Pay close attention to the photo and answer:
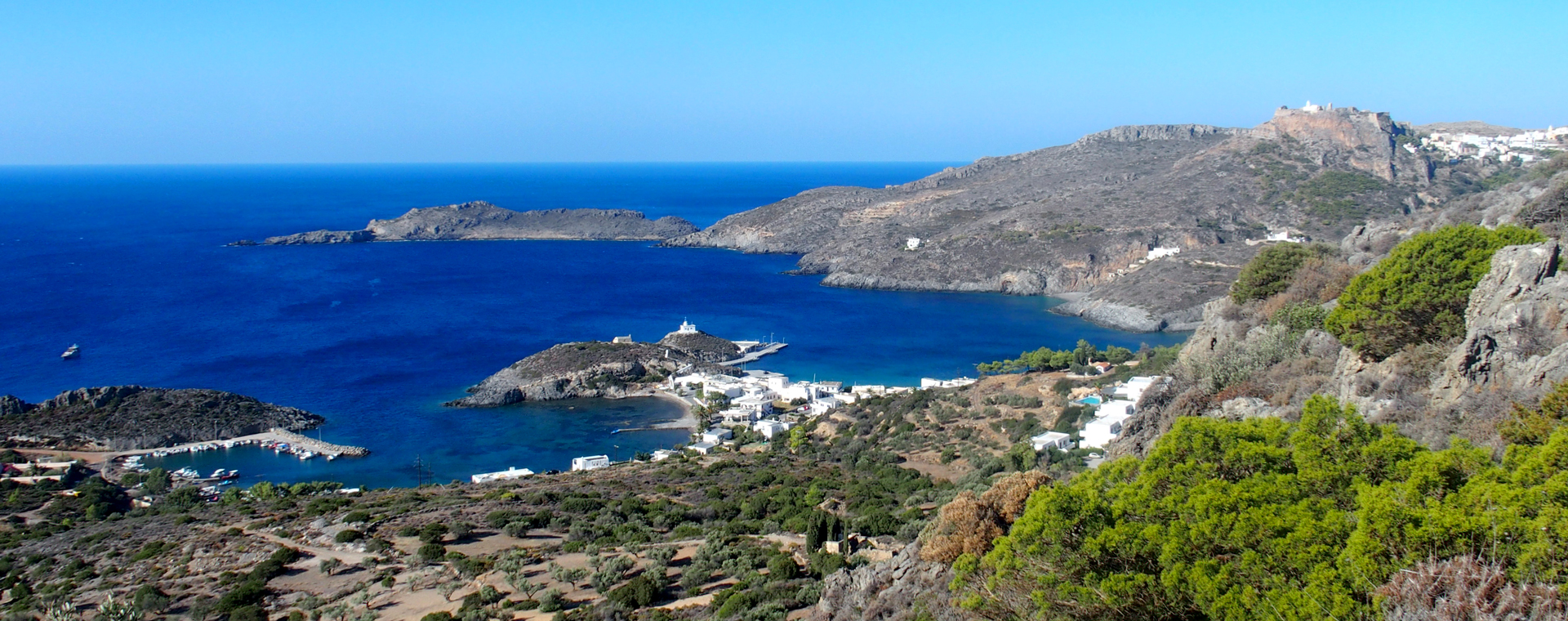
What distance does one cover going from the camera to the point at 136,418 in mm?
39531

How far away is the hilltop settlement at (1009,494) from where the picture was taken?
7.68 metres

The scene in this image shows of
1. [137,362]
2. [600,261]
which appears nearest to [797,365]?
[137,362]

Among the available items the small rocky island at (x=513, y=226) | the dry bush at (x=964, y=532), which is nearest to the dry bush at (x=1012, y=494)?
the dry bush at (x=964, y=532)

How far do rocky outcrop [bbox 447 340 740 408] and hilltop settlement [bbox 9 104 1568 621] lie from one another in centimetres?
93

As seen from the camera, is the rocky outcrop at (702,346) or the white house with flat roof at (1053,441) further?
the rocky outcrop at (702,346)

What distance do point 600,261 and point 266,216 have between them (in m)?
75.6

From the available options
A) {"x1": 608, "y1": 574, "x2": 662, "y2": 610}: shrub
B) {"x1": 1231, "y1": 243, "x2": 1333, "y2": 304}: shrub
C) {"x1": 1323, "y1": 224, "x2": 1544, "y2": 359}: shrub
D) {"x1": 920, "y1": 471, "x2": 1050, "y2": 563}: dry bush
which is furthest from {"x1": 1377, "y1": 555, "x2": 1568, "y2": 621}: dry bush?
{"x1": 1231, "y1": 243, "x2": 1333, "y2": 304}: shrub

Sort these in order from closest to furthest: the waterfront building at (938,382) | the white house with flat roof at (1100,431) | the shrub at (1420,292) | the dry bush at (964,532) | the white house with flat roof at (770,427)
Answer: the dry bush at (964,532)
the shrub at (1420,292)
the white house with flat roof at (1100,431)
the white house with flat roof at (770,427)
the waterfront building at (938,382)

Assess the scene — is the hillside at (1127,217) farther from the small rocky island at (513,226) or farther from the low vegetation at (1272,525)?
the low vegetation at (1272,525)

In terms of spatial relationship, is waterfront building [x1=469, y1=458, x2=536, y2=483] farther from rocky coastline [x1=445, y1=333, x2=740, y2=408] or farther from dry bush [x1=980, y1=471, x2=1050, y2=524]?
dry bush [x1=980, y1=471, x2=1050, y2=524]

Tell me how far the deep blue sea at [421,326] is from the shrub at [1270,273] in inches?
884

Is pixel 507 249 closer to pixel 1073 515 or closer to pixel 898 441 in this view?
pixel 898 441

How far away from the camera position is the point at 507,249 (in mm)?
112938

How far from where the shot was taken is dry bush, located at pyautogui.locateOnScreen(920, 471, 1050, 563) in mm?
10594
